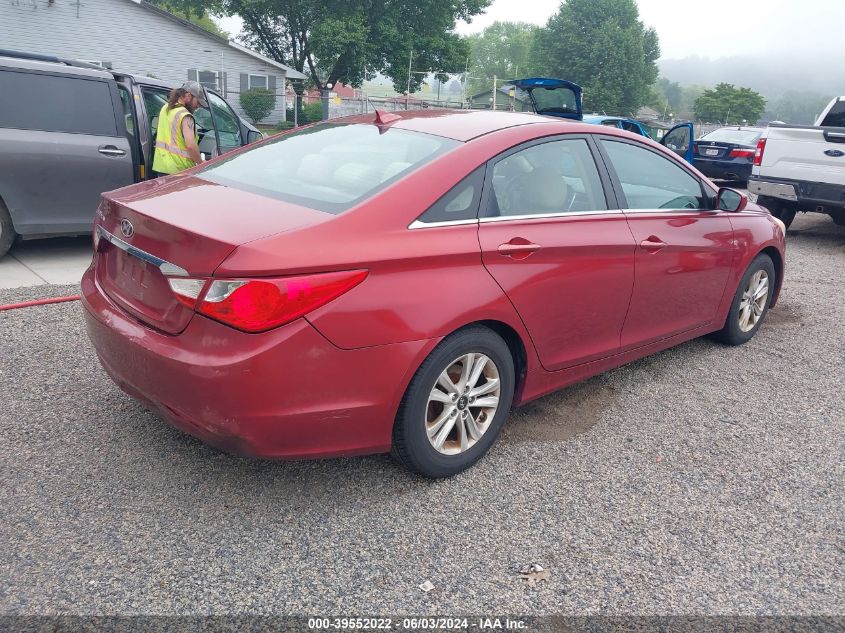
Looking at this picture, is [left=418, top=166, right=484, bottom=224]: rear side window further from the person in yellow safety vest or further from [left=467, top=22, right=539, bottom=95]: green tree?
[left=467, top=22, right=539, bottom=95]: green tree

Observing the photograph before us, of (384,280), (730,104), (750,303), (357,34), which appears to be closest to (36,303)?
(384,280)

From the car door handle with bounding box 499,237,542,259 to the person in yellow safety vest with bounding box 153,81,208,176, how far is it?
13.8 feet

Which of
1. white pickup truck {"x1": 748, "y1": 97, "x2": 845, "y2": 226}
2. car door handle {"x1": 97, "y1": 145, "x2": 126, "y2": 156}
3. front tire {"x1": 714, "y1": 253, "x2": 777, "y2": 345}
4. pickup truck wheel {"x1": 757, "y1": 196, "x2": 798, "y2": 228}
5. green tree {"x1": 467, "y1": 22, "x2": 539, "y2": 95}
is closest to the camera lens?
front tire {"x1": 714, "y1": 253, "x2": 777, "y2": 345}

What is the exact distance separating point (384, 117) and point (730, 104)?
89.7 meters

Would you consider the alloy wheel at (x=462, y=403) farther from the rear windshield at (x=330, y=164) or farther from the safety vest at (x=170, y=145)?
the safety vest at (x=170, y=145)

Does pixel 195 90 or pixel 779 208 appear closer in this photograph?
pixel 195 90

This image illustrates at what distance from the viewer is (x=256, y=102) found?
3266 centimetres

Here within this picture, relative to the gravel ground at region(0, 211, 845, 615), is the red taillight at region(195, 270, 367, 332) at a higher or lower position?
higher

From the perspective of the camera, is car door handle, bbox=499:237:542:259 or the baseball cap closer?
car door handle, bbox=499:237:542:259

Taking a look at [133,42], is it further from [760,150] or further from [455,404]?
[455,404]

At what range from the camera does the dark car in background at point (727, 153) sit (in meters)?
15.7

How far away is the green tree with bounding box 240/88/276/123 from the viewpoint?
32594 millimetres

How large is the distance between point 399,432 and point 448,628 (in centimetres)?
81

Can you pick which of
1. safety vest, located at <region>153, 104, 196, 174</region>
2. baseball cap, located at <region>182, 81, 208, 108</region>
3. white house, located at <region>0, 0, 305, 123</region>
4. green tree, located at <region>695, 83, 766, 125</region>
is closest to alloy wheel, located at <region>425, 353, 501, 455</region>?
safety vest, located at <region>153, 104, 196, 174</region>
